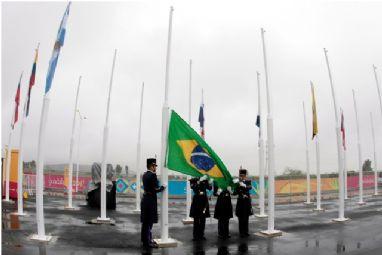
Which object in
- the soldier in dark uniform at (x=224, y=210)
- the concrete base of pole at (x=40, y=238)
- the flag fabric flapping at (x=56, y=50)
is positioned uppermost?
the flag fabric flapping at (x=56, y=50)

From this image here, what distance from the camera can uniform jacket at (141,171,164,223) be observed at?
1007 centimetres

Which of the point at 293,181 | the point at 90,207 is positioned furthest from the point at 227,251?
the point at 293,181

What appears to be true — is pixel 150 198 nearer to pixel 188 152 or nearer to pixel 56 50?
pixel 188 152

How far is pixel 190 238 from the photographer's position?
37.3 feet

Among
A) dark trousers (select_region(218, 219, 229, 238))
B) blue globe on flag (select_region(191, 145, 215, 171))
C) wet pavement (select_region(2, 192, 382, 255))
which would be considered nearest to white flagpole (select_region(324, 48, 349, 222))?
wet pavement (select_region(2, 192, 382, 255))

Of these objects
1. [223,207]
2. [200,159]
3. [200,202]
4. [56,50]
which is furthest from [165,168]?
[56,50]

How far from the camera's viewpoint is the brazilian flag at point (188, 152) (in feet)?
34.8

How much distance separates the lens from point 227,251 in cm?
957

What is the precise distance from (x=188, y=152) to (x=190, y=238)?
2565 millimetres

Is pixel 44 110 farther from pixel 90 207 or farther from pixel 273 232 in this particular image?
pixel 90 207

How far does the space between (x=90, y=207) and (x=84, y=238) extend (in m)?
9.12

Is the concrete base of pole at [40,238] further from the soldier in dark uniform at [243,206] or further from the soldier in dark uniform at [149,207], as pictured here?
the soldier in dark uniform at [243,206]

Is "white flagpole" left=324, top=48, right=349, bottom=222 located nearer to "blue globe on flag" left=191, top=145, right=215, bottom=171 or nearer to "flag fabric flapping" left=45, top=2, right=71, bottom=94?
"blue globe on flag" left=191, top=145, right=215, bottom=171

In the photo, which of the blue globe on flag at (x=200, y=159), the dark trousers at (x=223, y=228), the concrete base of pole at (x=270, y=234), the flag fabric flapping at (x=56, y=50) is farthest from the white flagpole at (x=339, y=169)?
the flag fabric flapping at (x=56, y=50)
